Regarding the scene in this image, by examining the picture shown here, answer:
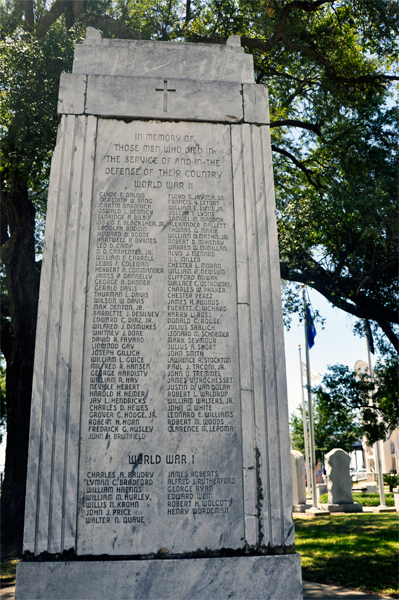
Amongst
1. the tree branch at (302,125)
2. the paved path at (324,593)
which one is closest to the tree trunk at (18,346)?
the paved path at (324,593)

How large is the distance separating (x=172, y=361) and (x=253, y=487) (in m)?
1.23

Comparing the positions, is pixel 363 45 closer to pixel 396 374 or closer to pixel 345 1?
pixel 345 1

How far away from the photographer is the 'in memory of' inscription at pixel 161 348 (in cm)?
396

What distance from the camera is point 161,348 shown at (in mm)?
4363

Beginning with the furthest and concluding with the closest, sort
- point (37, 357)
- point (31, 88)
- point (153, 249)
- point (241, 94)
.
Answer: point (31, 88), point (241, 94), point (153, 249), point (37, 357)

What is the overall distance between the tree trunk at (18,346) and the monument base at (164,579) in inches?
313

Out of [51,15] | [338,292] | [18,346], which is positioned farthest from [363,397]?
[51,15]

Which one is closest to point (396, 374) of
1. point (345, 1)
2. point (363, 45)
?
point (363, 45)

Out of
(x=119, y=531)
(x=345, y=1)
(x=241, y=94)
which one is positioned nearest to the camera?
(x=119, y=531)

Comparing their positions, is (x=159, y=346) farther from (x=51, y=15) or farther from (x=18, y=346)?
(x=51, y=15)

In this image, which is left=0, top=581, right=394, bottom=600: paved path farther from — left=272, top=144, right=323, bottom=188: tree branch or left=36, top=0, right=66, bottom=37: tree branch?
left=36, top=0, right=66, bottom=37: tree branch

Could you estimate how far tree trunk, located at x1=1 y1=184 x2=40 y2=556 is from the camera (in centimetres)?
1105

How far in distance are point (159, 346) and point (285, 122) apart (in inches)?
466

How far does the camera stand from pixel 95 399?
4.21m
